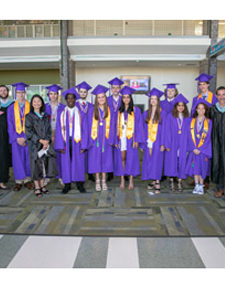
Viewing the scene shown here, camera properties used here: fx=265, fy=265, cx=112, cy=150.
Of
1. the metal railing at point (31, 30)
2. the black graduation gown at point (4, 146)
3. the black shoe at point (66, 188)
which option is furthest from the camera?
the metal railing at point (31, 30)

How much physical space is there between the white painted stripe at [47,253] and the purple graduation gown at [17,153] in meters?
1.81

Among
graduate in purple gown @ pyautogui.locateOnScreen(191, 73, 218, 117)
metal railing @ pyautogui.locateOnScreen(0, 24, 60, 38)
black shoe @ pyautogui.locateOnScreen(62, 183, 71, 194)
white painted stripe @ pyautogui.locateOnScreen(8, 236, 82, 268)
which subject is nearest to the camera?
white painted stripe @ pyautogui.locateOnScreen(8, 236, 82, 268)

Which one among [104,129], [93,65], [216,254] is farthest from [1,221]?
[93,65]

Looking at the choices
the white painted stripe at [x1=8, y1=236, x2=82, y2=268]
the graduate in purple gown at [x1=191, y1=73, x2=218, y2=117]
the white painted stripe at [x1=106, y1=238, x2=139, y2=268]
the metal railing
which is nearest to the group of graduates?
the graduate in purple gown at [x1=191, y1=73, x2=218, y2=117]

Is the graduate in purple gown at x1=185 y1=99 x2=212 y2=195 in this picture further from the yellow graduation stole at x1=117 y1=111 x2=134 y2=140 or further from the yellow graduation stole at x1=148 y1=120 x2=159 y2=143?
the yellow graduation stole at x1=117 y1=111 x2=134 y2=140

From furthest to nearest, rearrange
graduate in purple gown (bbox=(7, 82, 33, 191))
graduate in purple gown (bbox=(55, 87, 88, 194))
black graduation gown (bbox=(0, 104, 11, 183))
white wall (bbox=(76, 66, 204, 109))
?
white wall (bbox=(76, 66, 204, 109)), black graduation gown (bbox=(0, 104, 11, 183)), graduate in purple gown (bbox=(7, 82, 33, 191)), graduate in purple gown (bbox=(55, 87, 88, 194))

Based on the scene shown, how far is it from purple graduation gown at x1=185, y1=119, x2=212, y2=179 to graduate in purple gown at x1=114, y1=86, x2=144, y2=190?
0.76 metres

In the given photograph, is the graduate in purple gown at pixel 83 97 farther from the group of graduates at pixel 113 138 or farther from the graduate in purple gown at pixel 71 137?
the graduate in purple gown at pixel 71 137

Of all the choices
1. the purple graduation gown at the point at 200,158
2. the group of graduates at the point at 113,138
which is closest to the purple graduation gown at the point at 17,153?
the group of graduates at the point at 113,138

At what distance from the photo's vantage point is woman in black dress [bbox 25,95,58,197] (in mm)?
3861

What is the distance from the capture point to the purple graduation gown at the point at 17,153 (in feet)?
13.8

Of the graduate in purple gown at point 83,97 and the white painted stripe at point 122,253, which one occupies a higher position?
the graduate in purple gown at point 83,97

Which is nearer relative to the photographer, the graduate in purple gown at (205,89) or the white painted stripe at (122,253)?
the white painted stripe at (122,253)

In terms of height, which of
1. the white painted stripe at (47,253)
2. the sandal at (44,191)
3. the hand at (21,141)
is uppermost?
the hand at (21,141)
